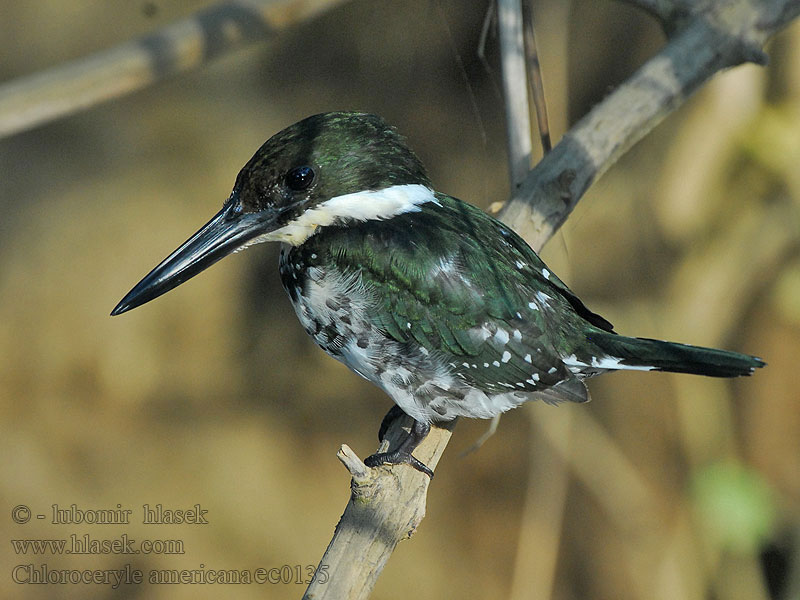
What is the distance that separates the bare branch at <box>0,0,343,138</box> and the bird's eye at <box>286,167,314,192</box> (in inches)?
18.5

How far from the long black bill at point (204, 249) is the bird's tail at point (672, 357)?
2.67ft

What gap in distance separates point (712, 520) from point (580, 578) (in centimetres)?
59

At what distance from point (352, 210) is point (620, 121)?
28.9 inches

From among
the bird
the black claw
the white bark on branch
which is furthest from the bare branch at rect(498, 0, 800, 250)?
the black claw

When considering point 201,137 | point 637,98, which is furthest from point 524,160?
point 201,137

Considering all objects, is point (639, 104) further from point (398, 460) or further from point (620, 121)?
point (398, 460)

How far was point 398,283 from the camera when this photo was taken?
5.88 ft

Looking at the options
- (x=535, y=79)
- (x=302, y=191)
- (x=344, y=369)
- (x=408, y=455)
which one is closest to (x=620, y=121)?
(x=535, y=79)

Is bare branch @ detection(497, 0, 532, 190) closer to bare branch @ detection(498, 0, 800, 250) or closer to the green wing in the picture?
bare branch @ detection(498, 0, 800, 250)

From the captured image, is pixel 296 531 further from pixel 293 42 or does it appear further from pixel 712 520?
pixel 293 42

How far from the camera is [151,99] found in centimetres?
331

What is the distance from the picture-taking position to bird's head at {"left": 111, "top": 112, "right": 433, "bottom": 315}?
70.2 inches

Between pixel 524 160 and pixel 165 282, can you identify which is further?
pixel 524 160

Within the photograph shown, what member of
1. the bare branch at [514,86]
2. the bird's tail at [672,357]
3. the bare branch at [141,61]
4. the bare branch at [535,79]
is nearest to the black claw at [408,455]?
the bird's tail at [672,357]
